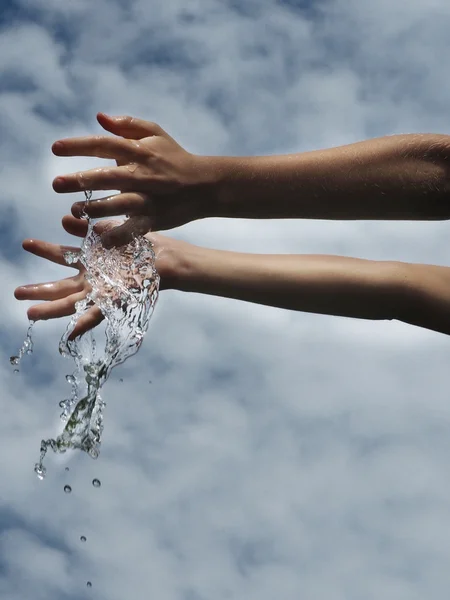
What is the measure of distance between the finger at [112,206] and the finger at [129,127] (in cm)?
30

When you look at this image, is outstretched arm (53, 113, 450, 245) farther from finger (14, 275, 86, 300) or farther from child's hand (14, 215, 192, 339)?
finger (14, 275, 86, 300)

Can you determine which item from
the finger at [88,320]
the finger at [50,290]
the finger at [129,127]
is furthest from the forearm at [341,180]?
the finger at [50,290]

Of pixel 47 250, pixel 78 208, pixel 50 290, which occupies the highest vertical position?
pixel 47 250

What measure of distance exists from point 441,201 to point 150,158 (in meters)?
1.30

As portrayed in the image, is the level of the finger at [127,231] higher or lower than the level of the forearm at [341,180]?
lower

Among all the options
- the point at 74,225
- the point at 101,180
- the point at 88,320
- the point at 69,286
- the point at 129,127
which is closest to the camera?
the point at 101,180

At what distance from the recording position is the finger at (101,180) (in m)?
3.09

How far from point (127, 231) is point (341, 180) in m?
0.98

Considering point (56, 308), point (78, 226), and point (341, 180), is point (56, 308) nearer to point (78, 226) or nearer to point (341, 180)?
point (78, 226)

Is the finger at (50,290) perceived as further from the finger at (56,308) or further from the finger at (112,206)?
the finger at (112,206)

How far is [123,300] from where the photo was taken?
3.88 meters

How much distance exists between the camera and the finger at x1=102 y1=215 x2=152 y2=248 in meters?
3.29

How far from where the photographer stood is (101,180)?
122 inches

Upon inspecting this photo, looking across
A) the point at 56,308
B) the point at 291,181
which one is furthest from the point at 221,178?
the point at 56,308
